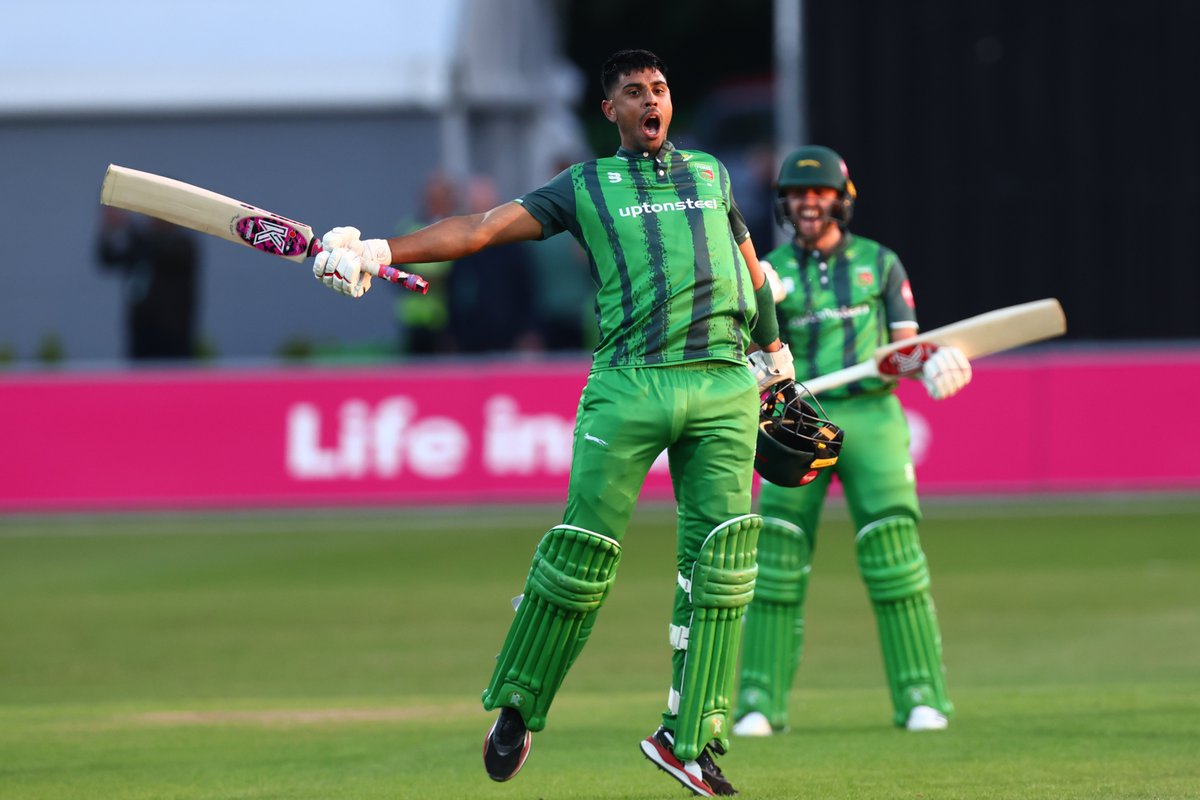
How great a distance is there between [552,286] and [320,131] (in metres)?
4.06

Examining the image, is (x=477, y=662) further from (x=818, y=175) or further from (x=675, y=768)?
(x=675, y=768)

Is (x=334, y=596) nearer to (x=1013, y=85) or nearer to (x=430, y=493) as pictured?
(x=430, y=493)

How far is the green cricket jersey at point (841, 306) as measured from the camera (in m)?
7.82

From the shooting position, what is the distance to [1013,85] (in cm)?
1647

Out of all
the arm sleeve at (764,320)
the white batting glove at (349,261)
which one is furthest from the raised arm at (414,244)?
the arm sleeve at (764,320)

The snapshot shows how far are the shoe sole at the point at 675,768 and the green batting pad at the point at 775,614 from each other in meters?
1.83

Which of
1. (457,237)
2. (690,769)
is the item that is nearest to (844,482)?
(690,769)

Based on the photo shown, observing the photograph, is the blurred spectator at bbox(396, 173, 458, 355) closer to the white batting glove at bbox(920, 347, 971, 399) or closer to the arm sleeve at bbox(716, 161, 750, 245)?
the white batting glove at bbox(920, 347, 971, 399)

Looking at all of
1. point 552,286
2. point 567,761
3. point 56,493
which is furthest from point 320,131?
point 567,761

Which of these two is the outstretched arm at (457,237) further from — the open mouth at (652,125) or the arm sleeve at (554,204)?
the open mouth at (652,125)

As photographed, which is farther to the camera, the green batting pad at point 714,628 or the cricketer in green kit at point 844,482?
the cricketer in green kit at point 844,482

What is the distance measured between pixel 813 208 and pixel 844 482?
107 cm

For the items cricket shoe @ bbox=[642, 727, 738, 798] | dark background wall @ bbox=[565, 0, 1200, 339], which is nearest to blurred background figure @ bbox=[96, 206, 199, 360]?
dark background wall @ bbox=[565, 0, 1200, 339]

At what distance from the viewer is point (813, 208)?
7887 millimetres
